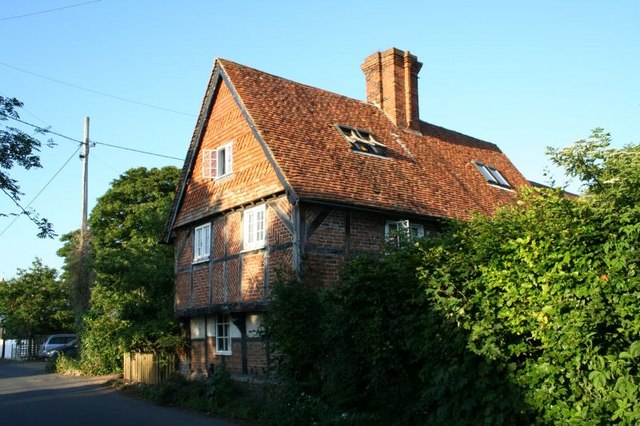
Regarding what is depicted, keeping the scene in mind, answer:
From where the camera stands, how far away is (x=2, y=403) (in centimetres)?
1673

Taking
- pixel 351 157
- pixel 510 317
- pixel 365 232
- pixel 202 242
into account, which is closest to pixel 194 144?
pixel 202 242

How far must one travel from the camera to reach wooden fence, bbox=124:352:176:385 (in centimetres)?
1948

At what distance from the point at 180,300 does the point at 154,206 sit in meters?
18.1

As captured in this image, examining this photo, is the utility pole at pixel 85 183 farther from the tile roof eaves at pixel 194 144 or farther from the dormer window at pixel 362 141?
the dormer window at pixel 362 141

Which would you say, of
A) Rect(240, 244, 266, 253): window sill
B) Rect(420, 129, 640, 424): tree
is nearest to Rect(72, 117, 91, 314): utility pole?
Rect(240, 244, 266, 253): window sill

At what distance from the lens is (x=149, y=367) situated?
1983cm

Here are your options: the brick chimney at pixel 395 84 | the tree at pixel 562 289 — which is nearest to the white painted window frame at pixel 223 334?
the brick chimney at pixel 395 84

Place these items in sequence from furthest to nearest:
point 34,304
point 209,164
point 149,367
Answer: point 34,304 < point 149,367 < point 209,164

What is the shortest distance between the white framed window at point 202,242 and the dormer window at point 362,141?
16.4 ft

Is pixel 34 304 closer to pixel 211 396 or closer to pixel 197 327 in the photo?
pixel 197 327

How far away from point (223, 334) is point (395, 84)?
35.4 feet

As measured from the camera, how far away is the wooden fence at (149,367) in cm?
1948

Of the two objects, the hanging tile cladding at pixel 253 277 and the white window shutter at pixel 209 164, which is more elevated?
the white window shutter at pixel 209 164

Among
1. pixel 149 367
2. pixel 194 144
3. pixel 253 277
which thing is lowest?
pixel 149 367
